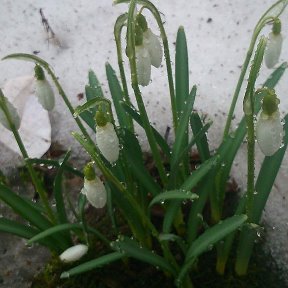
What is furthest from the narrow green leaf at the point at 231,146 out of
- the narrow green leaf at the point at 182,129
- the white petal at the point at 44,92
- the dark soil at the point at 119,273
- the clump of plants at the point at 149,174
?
the white petal at the point at 44,92

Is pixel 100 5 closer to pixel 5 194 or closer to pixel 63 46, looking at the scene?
pixel 63 46

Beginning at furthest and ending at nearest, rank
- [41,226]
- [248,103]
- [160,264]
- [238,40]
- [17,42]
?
[17,42] → [238,40] → [41,226] → [160,264] → [248,103]

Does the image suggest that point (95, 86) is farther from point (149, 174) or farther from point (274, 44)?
point (274, 44)

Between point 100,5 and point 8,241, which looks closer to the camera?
point 8,241

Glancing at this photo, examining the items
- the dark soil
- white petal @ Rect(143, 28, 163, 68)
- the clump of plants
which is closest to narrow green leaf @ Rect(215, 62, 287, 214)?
the clump of plants

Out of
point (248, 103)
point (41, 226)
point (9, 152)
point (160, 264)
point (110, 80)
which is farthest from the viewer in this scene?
point (9, 152)

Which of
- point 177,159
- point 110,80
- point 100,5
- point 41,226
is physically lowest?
point 41,226

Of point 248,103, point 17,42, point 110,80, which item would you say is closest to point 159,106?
point 110,80

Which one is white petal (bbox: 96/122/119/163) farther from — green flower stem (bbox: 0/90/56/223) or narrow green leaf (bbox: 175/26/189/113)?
narrow green leaf (bbox: 175/26/189/113)

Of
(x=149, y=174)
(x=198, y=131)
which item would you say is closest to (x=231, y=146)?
(x=198, y=131)
